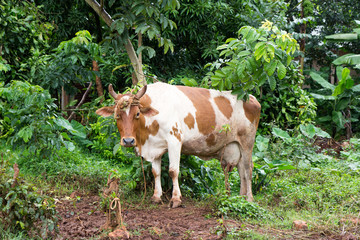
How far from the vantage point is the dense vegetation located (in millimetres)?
5309

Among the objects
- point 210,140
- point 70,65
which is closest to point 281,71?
point 210,140

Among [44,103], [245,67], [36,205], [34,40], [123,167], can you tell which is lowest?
[123,167]

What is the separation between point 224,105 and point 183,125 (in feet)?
2.73

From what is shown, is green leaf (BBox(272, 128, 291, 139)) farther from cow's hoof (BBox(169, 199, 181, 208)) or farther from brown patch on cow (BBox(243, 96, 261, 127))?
cow's hoof (BBox(169, 199, 181, 208))

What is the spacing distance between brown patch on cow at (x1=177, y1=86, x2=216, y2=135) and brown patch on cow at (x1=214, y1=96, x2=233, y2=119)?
16 centimetres

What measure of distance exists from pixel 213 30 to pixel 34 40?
451 cm

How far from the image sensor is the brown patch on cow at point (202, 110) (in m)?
5.91

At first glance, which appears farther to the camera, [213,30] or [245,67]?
[213,30]

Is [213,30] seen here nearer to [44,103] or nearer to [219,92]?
[219,92]

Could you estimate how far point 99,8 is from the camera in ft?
22.4

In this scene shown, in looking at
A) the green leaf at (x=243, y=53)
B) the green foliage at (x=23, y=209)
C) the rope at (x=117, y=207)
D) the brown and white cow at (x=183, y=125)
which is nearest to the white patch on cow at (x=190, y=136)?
the brown and white cow at (x=183, y=125)

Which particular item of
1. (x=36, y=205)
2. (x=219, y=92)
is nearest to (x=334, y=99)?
(x=219, y=92)

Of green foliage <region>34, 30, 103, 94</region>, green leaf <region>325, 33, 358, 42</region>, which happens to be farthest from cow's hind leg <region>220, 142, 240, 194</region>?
green leaf <region>325, 33, 358, 42</region>

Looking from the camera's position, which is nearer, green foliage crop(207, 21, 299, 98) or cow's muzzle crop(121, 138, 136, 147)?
cow's muzzle crop(121, 138, 136, 147)
